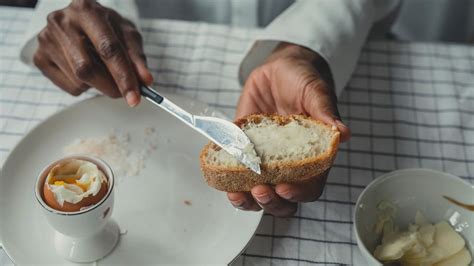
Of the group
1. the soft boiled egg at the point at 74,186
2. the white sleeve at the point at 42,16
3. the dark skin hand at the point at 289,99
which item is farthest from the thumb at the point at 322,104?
the white sleeve at the point at 42,16

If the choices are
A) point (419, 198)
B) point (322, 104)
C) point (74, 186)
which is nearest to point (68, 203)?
point (74, 186)

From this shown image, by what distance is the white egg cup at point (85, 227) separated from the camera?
871 mm

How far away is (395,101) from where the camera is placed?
1278 mm

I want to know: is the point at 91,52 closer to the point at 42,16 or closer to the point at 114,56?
the point at 114,56

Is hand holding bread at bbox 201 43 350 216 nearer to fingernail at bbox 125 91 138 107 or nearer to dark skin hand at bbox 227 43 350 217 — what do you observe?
dark skin hand at bbox 227 43 350 217

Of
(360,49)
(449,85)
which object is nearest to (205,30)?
(360,49)

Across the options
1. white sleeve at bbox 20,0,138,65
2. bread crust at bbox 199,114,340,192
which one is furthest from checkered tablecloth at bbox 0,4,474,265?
bread crust at bbox 199,114,340,192

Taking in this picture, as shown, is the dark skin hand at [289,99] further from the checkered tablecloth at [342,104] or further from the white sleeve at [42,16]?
the white sleeve at [42,16]

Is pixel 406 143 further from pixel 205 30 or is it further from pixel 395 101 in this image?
pixel 205 30

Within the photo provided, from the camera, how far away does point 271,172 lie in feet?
2.88

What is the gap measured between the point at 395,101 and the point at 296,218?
0.42 metres

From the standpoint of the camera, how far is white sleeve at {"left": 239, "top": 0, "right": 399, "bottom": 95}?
121 centimetres

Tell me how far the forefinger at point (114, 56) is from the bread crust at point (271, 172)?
0.26 m

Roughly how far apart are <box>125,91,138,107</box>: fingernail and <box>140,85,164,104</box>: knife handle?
0.02 meters
